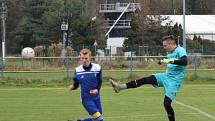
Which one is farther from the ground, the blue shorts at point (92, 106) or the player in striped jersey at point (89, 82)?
the player in striped jersey at point (89, 82)

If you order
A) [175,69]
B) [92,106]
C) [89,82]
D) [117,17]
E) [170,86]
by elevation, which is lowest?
[92,106]

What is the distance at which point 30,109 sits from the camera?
17.4 m

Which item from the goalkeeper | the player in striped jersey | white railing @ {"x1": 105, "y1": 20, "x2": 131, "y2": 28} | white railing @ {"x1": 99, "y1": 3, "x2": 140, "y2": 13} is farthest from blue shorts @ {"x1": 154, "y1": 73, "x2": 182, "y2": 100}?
white railing @ {"x1": 99, "y1": 3, "x2": 140, "y2": 13}

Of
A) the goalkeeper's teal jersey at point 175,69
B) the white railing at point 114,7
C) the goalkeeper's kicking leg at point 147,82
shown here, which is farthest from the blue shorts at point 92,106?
the white railing at point 114,7

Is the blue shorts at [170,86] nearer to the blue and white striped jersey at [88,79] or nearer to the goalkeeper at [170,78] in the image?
the goalkeeper at [170,78]

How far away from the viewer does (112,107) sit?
1772 cm

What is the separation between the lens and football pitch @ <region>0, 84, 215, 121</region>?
15.1 metres

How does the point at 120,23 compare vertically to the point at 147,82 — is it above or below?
above

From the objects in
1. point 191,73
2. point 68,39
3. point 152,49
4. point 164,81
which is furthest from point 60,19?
point 164,81

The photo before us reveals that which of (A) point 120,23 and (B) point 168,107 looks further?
(A) point 120,23

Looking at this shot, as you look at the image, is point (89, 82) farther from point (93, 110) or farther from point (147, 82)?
point (147, 82)

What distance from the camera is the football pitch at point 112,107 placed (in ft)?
49.5

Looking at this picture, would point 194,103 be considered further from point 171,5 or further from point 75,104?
point 171,5

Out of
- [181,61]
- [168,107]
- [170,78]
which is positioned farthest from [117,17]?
[181,61]
